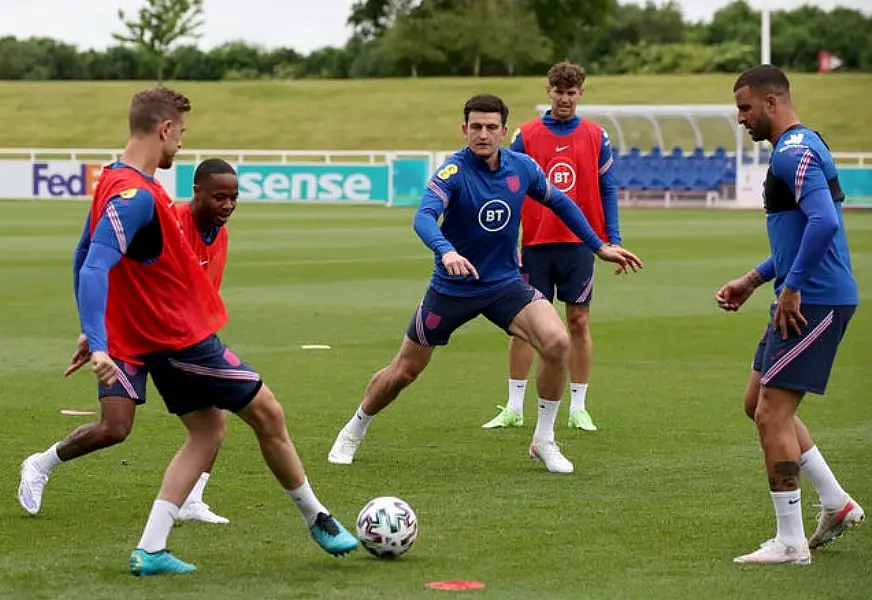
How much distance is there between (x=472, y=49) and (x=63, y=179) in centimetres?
5378

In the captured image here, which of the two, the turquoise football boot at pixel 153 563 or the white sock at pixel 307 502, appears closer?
the turquoise football boot at pixel 153 563

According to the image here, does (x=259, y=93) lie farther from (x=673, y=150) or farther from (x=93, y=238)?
(x=93, y=238)

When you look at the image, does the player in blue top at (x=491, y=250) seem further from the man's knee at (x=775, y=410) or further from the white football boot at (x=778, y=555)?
the white football boot at (x=778, y=555)

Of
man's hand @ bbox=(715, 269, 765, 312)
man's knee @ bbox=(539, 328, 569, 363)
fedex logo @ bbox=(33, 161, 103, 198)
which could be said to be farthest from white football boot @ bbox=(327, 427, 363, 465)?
fedex logo @ bbox=(33, 161, 103, 198)

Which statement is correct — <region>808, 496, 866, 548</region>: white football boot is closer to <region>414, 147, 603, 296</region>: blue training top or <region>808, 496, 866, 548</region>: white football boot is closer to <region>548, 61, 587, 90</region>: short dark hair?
<region>414, 147, 603, 296</region>: blue training top

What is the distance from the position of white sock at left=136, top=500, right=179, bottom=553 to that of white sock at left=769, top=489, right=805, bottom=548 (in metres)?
2.46

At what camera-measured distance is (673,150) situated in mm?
45000

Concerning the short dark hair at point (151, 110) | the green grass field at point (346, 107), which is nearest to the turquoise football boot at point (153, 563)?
the short dark hair at point (151, 110)

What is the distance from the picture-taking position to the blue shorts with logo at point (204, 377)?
6789 millimetres

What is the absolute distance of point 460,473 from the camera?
924cm

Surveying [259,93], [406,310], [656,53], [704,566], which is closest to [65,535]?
[704,566]

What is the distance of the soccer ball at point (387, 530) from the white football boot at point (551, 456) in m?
2.27

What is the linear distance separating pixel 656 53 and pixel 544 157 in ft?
316

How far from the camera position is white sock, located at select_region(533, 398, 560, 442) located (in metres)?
9.49
